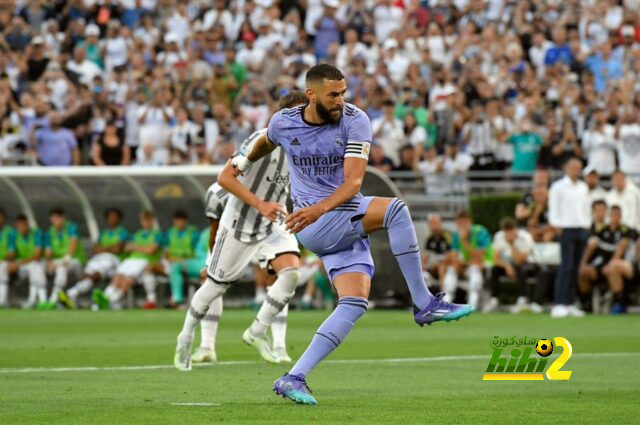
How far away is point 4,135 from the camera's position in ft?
97.7

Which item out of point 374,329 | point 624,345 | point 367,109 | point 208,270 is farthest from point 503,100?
point 208,270

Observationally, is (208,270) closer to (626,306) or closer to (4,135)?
(626,306)

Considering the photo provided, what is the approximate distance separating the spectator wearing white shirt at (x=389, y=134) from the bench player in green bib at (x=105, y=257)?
509cm

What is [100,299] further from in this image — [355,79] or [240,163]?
[240,163]

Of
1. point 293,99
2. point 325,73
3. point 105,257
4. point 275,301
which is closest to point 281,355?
point 275,301

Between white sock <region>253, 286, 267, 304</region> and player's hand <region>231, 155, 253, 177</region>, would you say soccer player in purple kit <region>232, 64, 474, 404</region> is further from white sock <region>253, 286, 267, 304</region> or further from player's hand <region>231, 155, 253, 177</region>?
white sock <region>253, 286, 267, 304</region>

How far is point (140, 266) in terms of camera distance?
87.5ft

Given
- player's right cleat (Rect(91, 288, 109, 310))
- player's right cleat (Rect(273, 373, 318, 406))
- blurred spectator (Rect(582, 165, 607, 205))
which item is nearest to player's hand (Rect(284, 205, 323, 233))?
player's right cleat (Rect(273, 373, 318, 406))

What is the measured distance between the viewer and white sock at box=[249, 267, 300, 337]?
13969 millimetres

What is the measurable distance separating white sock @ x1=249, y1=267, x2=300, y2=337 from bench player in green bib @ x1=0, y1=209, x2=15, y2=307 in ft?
45.8

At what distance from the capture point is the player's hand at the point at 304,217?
31.8 feet

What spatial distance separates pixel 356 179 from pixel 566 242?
46.7 ft

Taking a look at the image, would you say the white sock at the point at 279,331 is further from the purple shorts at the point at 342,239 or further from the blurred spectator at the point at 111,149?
the blurred spectator at the point at 111,149

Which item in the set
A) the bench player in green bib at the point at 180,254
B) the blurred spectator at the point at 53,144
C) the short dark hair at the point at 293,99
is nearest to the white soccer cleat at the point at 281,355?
the short dark hair at the point at 293,99
